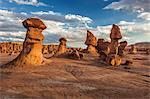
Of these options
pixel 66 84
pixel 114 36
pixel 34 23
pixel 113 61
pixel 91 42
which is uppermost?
pixel 34 23

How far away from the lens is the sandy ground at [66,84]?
15.0m

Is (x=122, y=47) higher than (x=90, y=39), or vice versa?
(x=90, y=39)

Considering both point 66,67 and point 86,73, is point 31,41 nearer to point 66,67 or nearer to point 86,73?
point 66,67

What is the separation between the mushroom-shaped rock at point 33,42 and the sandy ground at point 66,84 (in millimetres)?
970

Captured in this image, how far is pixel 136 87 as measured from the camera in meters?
17.8

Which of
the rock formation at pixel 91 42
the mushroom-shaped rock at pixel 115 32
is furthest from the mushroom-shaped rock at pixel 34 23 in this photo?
the rock formation at pixel 91 42

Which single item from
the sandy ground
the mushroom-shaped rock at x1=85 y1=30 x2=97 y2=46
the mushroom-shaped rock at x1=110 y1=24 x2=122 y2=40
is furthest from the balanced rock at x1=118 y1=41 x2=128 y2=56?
the sandy ground

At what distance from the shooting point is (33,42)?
896 inches

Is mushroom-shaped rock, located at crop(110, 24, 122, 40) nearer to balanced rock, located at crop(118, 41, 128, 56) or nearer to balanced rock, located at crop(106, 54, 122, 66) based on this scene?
balanced rock, located at crop(118, 41, 128, 56)

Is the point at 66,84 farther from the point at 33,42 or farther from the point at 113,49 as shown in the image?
the point at 113,49

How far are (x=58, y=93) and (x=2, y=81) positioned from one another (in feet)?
12.3

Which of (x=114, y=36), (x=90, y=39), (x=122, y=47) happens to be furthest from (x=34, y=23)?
(x=122, y=47)

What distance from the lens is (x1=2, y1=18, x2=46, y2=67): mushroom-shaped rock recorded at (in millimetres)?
22258

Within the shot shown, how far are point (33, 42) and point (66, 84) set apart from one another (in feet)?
22.3
